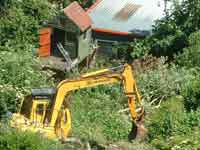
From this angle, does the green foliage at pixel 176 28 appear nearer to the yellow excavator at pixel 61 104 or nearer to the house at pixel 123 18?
the house at pixel 123 18

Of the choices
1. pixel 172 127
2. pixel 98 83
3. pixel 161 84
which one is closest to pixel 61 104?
pixel 98 83

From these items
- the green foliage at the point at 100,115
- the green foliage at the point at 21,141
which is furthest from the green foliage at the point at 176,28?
the green foliage at the point at 21,141

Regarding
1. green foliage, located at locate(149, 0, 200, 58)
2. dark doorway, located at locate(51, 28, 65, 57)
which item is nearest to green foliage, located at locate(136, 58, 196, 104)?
green foliage, located at locate(149, 0, 200, 58)

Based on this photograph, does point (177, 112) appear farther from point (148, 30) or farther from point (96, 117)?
point (148, 30)

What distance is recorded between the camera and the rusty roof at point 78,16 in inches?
1183

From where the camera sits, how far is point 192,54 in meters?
26.4

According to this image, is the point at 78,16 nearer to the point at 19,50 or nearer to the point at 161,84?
the point at 19,50

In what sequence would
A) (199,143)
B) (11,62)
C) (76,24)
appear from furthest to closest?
(76,24) → (11,62) → (199,143)

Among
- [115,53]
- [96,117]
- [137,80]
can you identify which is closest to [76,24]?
[115,53]

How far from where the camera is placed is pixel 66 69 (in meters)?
28.0

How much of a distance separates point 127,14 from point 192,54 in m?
6.93

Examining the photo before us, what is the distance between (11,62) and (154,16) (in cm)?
945

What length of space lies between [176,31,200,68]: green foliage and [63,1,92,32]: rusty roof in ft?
15.8

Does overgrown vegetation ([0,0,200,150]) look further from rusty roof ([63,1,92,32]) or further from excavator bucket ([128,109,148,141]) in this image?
rusty roof ([63,1,92,32])
